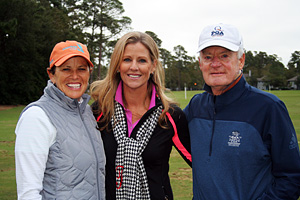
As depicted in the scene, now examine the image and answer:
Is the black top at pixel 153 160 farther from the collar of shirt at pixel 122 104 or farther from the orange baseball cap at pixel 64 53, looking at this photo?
the orange baseball cap at pixel 64 53

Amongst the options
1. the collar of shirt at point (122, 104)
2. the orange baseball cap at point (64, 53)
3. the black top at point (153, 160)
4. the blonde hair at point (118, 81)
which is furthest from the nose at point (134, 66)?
the orange baseball cap at point (64, 53)

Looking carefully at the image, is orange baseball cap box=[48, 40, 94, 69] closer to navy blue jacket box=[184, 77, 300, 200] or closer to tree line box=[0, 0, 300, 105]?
navy blue jacket box=[184, 77, 300, 200]

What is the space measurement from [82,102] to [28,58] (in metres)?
37.1

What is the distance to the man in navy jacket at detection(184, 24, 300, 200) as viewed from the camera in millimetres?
2465

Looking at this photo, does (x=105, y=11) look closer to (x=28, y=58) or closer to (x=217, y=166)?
(x=28, y=58)

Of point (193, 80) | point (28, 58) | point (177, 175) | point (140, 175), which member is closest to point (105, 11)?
point (28, 58)

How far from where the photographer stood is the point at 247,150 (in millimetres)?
2539

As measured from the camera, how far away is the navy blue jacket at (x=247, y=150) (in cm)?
246

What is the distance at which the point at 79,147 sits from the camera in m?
2.50

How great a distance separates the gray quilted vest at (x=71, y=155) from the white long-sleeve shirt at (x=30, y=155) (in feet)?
0.34

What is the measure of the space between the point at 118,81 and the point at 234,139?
1.71 metres

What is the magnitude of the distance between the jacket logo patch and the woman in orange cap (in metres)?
1.18

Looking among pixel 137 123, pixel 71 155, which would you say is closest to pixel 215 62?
pixel 137 123

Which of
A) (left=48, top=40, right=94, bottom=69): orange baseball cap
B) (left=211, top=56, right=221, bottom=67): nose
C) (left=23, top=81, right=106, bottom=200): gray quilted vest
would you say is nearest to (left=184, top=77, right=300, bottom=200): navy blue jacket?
(left=211, top=56, right=221, bottom=67): nose
